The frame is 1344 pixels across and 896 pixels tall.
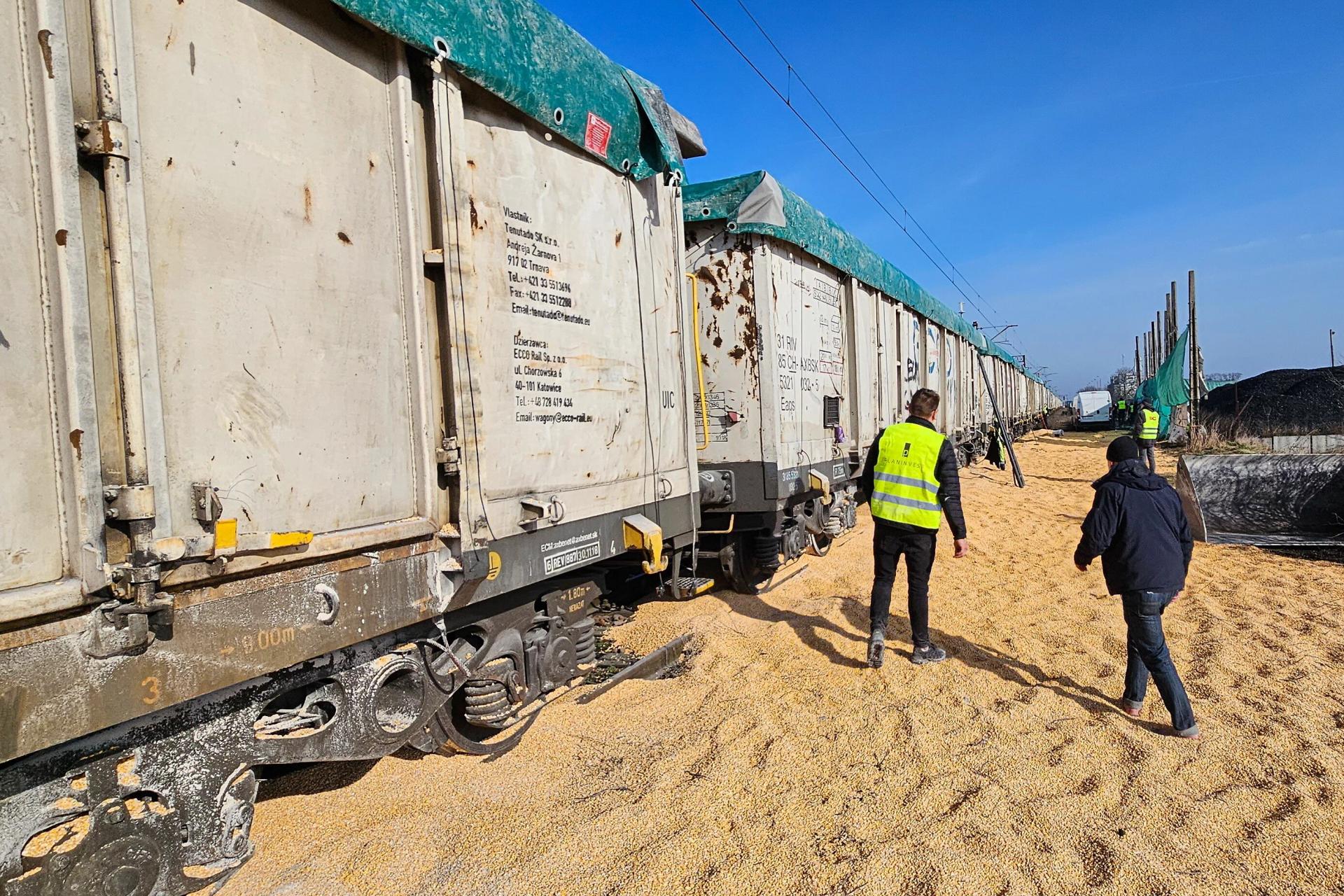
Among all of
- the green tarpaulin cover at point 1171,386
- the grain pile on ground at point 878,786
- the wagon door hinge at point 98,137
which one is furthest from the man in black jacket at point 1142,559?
the green tarpaulin cover at point 1171,386

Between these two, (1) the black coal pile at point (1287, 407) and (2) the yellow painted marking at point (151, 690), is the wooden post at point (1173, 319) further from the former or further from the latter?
(2) the yellow painted marking at point (151, 690)

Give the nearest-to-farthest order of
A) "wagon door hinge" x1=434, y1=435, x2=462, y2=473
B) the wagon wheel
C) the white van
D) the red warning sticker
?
"wagon door hinge" x1=434, y1=435, x2=462, y2=473, the red warning sticker, the wagon wheel, the white van

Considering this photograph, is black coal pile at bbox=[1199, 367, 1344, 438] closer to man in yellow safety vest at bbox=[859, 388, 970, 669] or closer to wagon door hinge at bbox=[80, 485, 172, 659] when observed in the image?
man in yellow safety vest at bbox=[859, 388, 970, 669]

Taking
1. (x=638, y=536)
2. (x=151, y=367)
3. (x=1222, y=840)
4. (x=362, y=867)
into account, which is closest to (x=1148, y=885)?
(x=1222, y=840)

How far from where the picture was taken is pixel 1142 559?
357 centimetres

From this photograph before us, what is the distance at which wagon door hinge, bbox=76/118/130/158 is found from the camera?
1.68m

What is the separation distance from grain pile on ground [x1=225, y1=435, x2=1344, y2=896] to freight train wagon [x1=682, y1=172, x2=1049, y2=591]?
1173mm

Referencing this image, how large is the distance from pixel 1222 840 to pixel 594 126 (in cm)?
385

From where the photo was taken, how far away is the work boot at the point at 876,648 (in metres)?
4.46

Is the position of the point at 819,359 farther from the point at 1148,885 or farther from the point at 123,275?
the point at 123,275

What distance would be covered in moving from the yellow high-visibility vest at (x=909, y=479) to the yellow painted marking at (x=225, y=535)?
3.49 meters

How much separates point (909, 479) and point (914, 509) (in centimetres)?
18

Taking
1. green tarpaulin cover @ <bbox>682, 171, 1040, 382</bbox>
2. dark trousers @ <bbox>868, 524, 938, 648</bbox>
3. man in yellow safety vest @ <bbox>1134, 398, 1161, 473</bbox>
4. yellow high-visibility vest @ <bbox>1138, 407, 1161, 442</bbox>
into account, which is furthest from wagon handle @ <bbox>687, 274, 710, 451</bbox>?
yellow high-visibility vest @ <bbox>1138, 407, 1161, 442</bbox>

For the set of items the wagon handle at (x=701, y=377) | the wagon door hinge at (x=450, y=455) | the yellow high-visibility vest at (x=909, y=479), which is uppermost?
the wagon handle at (x=701, y=377)
